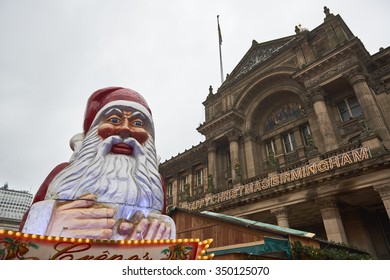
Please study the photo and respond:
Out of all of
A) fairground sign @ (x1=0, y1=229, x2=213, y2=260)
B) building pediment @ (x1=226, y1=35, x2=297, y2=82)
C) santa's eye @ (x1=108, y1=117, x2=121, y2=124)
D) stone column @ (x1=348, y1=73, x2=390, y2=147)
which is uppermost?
building pediment @ (x1=226, y1=35, x2=297, y2=82)

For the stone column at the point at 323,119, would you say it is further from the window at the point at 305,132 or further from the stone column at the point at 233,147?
the stone column at the point at 233,147

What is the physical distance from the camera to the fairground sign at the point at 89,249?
261 cm

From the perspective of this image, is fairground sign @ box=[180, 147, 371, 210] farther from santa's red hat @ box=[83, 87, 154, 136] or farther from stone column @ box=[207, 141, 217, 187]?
santa's red hat @ box=[83, 87, 154, 136]

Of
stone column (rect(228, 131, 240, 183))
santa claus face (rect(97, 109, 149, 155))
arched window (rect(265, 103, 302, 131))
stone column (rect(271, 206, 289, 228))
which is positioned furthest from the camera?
stone column (rect(228, 131, 240, 183))

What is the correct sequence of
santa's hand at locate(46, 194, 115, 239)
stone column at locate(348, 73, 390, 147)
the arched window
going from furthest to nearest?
the arched window
stone column at locate(348, 73, 390, 147)
santa's hand at locate(46, 194, 115, 239)

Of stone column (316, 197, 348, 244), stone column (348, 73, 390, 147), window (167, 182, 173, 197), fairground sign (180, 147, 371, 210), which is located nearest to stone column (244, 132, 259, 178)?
fairground sign (180, 147, 371, 210)

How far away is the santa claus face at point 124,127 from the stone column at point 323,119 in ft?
42.3

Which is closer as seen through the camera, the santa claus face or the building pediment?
the santa claus face

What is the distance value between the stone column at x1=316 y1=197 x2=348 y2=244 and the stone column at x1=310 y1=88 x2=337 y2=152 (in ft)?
11.3

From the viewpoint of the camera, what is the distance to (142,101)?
5.07 meters

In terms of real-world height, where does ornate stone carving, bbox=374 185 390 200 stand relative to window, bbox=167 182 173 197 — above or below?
below

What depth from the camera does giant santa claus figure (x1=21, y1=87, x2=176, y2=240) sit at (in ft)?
10.9

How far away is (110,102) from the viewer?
4.71m

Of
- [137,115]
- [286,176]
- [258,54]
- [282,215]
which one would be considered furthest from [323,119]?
[137,115]
